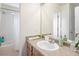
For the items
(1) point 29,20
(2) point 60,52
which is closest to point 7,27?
(1) point 29,20

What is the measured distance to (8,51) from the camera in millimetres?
1825

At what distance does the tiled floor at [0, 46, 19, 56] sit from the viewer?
1813 mm

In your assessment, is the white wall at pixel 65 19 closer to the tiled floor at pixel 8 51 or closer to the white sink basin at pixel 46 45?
the white sink basin at pixel 46 45

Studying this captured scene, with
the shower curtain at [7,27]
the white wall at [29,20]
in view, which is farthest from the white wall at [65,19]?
the shower curtain at [7,27]

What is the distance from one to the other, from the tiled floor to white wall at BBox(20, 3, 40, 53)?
12 cm

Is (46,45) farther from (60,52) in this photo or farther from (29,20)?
(29,20)

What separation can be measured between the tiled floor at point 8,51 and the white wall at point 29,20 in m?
0.12

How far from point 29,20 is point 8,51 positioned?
0.56m

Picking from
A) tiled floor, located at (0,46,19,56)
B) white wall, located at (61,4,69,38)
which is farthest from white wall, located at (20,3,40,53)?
white wall, located at (61,4,69,38)

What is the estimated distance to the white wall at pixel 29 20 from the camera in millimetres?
1824

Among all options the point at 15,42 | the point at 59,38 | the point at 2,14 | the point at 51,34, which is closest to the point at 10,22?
the point at 2,14

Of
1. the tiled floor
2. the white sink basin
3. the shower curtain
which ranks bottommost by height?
the tiled floor

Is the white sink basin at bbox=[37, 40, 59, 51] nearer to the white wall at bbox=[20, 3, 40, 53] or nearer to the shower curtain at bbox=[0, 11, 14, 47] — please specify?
the white wall at bbox=[20, 3, 40, 53]

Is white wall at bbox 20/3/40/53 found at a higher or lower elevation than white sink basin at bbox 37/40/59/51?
higher
